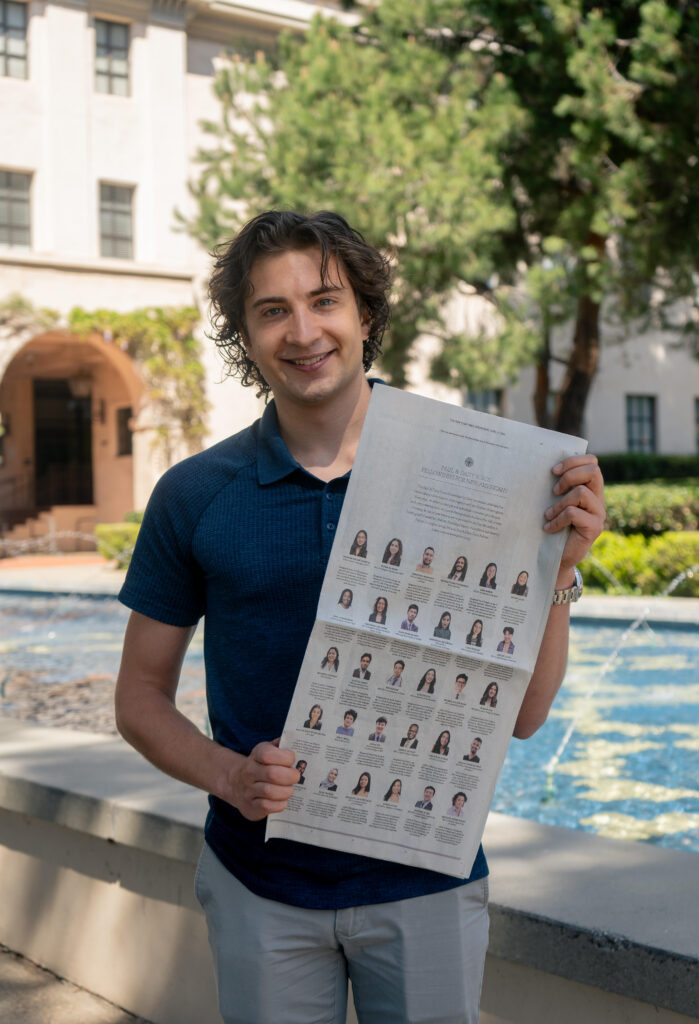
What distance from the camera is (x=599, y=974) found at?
1812 millimetres

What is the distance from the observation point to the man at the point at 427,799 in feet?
4.62

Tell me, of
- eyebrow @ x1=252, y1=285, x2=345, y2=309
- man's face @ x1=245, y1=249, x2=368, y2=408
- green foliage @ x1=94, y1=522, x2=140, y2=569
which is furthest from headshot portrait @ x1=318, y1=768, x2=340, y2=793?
green foliage @ x1=94, y1=522, x2=140, y2=569

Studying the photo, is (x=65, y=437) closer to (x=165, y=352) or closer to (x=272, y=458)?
(x=165, y=352)

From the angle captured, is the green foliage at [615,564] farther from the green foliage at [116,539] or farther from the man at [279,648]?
the man at [279,648]

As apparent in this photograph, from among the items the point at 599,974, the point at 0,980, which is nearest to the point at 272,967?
the point at 599,974

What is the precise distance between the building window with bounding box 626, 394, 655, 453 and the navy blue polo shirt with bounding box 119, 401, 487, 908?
2256cm

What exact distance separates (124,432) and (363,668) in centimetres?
2073

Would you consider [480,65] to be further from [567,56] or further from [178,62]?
[178,62]

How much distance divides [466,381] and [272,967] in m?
13.3

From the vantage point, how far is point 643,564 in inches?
441

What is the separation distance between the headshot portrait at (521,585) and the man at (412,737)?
0.21 meters

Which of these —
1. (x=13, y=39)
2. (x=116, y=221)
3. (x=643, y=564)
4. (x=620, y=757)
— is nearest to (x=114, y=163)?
(x=116, y=221)

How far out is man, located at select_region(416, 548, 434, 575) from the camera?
1.36 metres

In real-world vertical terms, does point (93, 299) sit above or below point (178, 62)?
below
